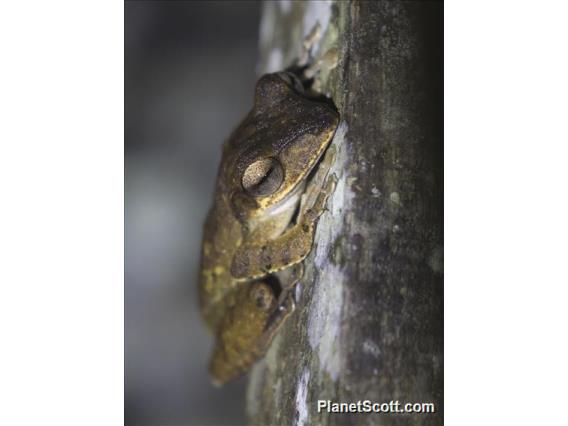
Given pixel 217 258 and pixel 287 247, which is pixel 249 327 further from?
pixel 287 247

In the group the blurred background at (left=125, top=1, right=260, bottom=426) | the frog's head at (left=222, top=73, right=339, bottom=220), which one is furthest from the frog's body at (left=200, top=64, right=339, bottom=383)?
the blurred background at (left=125, top=1, right=260, bottom=426)

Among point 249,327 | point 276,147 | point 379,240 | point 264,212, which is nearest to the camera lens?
point 379,240

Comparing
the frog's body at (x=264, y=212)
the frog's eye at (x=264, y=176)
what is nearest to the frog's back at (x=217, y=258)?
the frog's body at (x=264, y=212)

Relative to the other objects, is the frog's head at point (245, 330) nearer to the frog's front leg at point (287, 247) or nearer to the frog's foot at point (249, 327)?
the frog's foot at point (249, 327)

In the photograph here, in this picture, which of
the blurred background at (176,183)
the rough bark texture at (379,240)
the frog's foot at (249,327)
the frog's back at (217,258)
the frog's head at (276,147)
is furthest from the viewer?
the blurred background at (176,183)

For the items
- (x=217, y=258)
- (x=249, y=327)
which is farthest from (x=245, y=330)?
(x=217, y=258)
